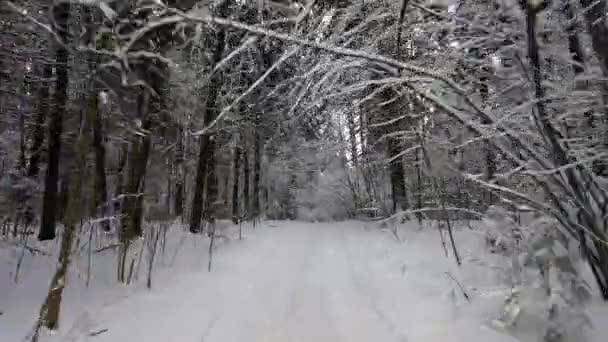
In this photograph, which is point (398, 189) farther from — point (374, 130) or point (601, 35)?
point (601, 35)

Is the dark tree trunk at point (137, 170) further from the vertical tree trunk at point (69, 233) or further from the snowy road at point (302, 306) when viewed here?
the vertical tree trunk at point (69, 233)

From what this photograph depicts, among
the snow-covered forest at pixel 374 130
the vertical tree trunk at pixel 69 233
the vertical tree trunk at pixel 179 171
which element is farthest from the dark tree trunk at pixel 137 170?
the vertical tree trunk at pixel 179 171

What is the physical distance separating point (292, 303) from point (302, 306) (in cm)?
16

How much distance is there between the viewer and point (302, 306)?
15.9 ft

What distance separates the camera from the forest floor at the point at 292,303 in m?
3.79

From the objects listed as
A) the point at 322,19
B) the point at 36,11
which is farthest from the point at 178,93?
the point at 322,19

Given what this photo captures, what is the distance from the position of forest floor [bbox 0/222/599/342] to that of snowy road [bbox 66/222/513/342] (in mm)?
12

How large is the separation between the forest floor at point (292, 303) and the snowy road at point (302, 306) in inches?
0.5

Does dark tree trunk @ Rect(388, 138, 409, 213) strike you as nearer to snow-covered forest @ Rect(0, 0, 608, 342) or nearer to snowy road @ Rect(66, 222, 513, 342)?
snowy road @ Rect(66, 222, 513, 342)

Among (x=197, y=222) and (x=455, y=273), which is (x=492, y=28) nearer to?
(x=455, y=273)

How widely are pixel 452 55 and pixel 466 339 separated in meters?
2.45

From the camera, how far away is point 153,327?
399cm

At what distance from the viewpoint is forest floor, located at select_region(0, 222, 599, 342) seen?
3789mm

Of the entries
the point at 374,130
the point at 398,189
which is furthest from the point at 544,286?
the point at 398,189
